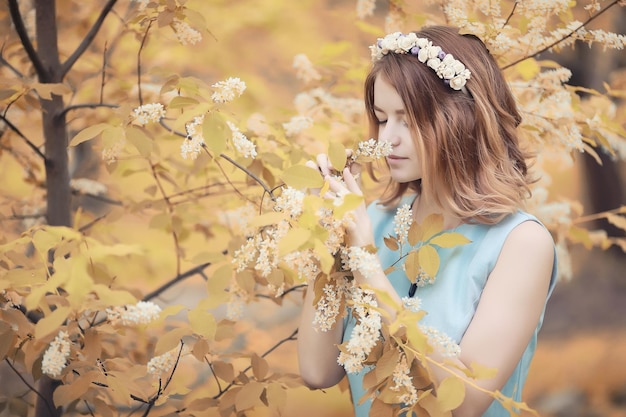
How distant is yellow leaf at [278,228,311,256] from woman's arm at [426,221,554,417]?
520mm

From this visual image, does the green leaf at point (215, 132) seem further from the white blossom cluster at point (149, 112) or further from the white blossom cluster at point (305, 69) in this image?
the white blossom cluster at point (305, 69)

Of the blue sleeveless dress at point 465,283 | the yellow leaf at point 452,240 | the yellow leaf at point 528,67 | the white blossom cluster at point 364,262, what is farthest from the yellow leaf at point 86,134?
the yellow leaf at point 528,67

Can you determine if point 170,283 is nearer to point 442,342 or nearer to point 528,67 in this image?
point 442,342

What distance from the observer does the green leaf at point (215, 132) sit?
99 centimetres

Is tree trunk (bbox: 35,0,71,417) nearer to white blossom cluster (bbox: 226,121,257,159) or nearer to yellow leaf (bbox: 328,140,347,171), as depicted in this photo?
white blossom cluster (bbox: 226,121,257,159)

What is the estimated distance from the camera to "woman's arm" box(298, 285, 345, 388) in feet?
4.54

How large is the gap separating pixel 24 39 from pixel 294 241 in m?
0.86

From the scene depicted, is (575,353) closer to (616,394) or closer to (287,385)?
(616,394)

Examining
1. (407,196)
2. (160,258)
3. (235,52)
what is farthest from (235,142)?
(235,52)

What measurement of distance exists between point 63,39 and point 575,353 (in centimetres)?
399

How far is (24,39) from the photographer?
Result: 1317mm

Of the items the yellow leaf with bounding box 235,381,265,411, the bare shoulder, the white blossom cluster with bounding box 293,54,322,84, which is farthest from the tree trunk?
the bare shoulder

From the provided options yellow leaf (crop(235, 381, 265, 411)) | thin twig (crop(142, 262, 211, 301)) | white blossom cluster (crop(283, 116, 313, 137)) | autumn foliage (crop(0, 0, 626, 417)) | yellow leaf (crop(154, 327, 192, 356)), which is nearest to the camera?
autumn foliage (crop(0, 0, 626, 417))

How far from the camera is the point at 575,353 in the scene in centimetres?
460
